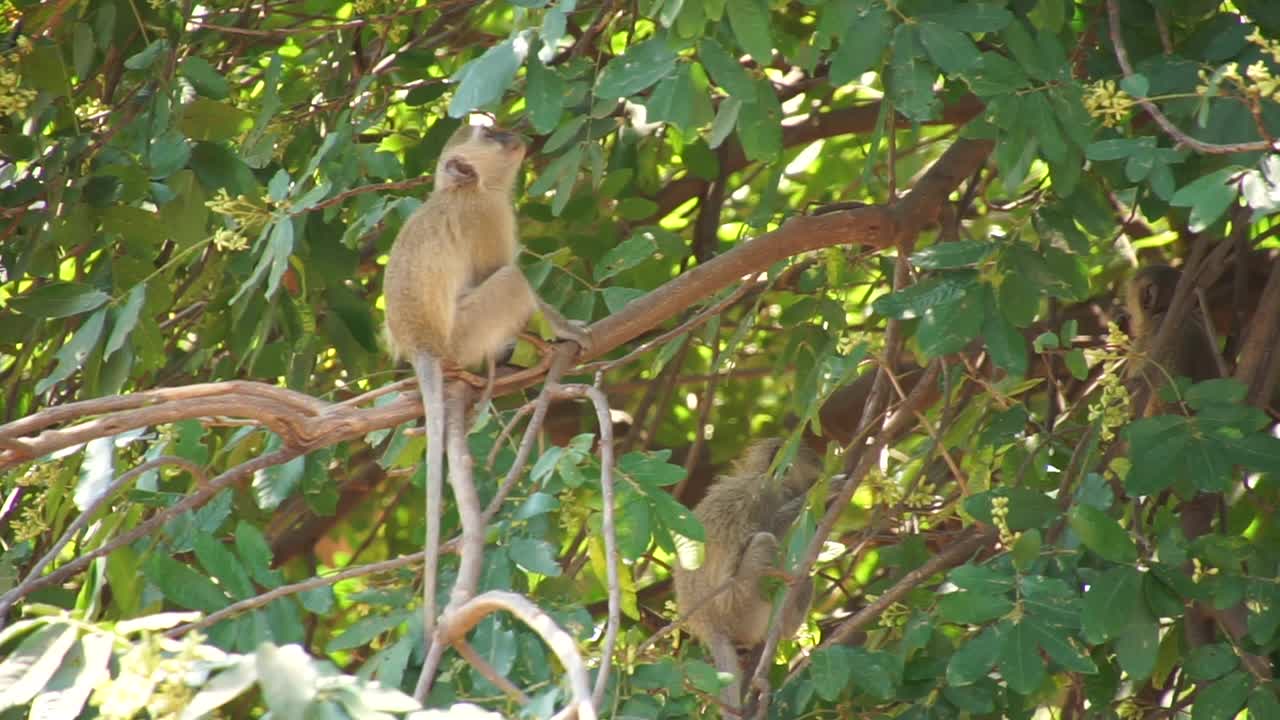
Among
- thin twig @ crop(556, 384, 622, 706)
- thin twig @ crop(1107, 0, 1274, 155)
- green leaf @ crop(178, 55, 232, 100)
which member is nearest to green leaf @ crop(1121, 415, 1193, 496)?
thin twig @ crop(1107, 0, 1274, 155)

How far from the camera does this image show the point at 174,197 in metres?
4.77

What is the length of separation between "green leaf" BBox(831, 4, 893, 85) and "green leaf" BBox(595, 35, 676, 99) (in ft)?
1.29

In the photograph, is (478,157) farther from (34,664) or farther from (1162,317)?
(34,664)

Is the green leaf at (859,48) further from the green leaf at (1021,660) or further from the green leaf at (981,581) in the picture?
the green leaf at (1021,660)

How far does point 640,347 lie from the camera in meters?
4.89

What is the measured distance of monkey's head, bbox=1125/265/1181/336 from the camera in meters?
5.57

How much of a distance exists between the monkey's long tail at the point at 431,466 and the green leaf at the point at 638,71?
3.16ft

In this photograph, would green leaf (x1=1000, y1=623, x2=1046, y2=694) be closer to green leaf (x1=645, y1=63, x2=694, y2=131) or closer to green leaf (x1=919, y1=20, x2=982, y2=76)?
green leaf (x1=919, y1=20, x2=982, y2=76)

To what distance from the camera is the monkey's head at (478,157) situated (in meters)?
5.31

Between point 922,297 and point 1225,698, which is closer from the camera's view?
point 1225,698

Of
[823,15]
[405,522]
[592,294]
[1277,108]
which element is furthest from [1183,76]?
[405,522]

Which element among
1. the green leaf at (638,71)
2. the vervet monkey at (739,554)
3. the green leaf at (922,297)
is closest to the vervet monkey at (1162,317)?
the green leaf at (922,297)

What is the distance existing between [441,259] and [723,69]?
1.83 metres

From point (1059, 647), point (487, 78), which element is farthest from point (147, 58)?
point (1059, 647)
